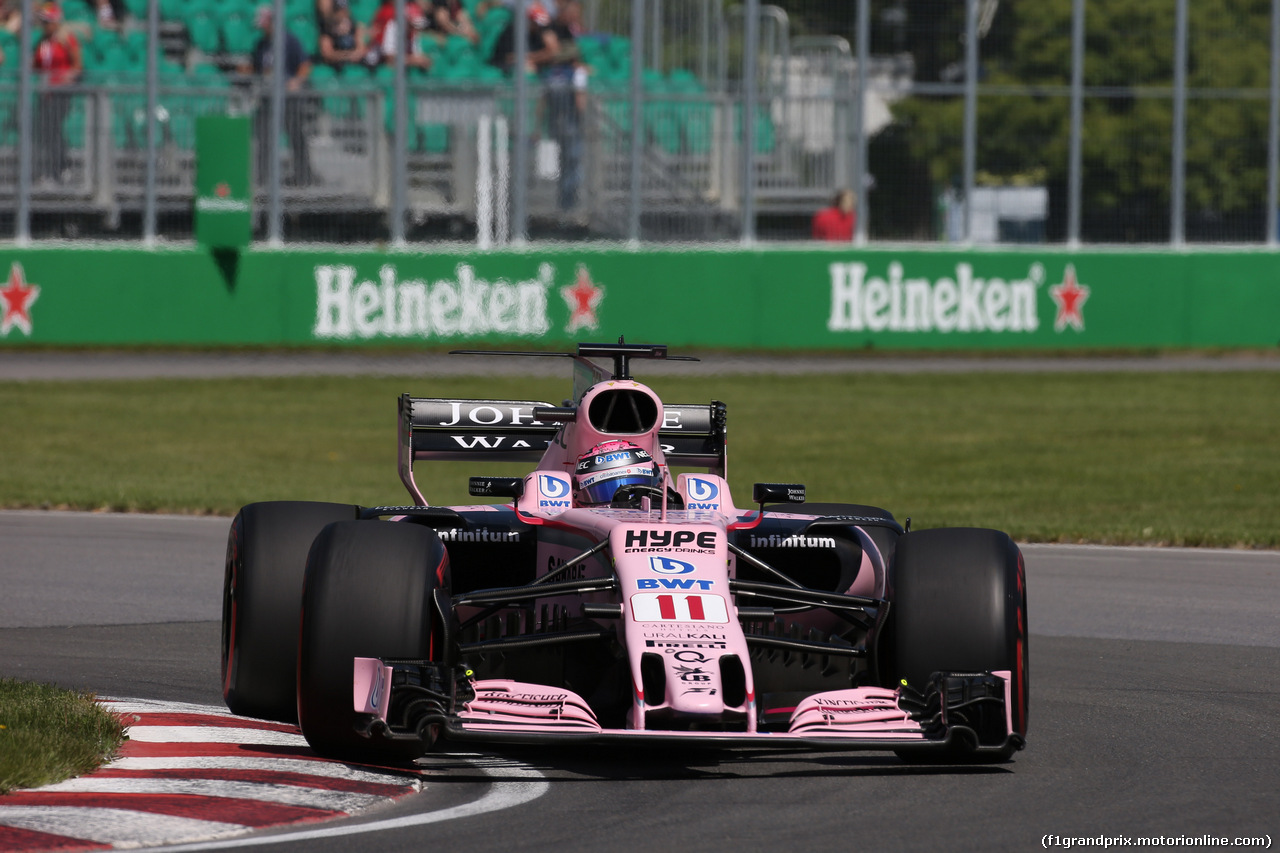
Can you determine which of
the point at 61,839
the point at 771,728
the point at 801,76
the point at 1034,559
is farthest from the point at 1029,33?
the point at 61,839

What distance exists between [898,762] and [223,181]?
802 inches

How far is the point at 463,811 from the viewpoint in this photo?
580 centimetres

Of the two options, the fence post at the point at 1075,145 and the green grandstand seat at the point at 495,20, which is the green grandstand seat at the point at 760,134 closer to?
the green grandstand seat at the point at 495,20

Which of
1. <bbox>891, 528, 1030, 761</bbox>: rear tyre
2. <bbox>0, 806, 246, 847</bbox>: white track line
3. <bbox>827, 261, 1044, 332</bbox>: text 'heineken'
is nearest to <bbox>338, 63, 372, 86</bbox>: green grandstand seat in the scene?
<bbox>827, 261, 1044, 332</bbox>: text 'heineken'

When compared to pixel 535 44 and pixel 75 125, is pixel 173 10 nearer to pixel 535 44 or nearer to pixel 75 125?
pixel 75 125

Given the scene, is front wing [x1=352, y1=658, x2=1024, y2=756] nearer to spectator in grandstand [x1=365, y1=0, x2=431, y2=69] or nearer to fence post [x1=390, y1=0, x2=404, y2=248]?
fence post [x1=390, y1=0, x2=404, y2=248]

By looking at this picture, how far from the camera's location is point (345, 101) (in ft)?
88.6

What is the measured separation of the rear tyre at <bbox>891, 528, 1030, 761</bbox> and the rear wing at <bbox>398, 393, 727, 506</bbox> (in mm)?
2105

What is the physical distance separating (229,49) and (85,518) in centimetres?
1440

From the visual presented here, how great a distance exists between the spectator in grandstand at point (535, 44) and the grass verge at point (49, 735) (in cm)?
2099

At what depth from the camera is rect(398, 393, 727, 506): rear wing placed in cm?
887

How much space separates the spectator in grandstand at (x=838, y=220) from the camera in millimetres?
27891

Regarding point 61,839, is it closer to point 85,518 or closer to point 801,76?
point 85,518

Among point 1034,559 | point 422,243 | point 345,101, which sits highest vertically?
point 345,101
